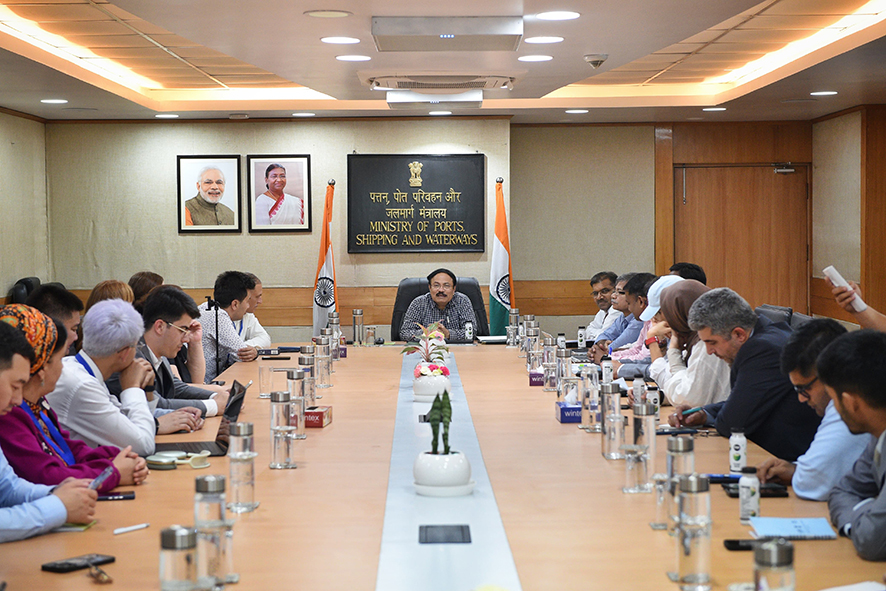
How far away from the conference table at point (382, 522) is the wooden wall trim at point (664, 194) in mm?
6213

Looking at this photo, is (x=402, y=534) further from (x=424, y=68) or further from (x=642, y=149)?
(x=642, y=149)

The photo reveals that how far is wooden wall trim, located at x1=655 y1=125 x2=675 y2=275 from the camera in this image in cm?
952

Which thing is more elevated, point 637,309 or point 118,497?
point 637,309

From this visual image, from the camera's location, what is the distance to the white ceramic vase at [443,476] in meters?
2.61

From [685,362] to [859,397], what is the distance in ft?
7.94

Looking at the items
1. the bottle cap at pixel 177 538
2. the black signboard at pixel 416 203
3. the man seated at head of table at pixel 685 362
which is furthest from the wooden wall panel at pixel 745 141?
the bottle cap at pixel 177 538

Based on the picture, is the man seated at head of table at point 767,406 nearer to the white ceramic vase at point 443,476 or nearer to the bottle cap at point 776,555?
the white ceramic vase at point 443,476

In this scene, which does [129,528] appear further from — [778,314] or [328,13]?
[778,314]

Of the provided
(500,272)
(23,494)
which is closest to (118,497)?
(23,494)

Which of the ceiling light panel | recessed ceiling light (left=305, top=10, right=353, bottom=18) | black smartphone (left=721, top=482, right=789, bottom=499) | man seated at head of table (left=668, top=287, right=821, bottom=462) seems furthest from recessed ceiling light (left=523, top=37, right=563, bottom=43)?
black smartphone (left=721, top=482, right=789, bottom=499)

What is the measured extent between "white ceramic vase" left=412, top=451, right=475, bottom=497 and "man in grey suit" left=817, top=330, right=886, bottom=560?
980 mm

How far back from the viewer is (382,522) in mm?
2400

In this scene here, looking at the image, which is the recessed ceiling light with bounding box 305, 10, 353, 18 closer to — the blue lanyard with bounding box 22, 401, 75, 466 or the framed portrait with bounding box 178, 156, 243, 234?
the blue lanyard with bounding box 22, 401, 75, 466

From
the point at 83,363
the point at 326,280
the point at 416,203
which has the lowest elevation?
the point at 83,363
